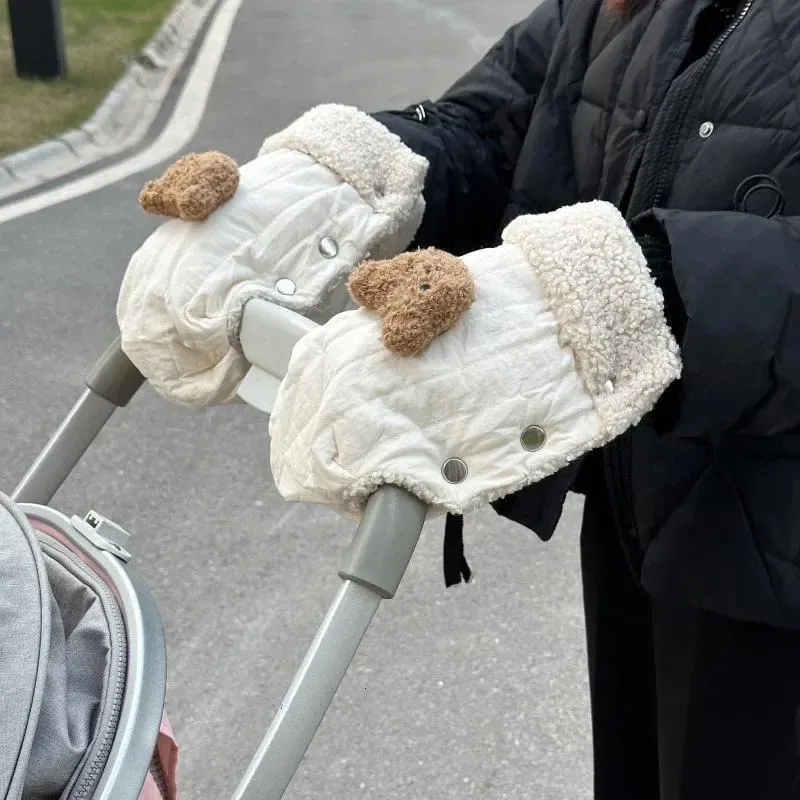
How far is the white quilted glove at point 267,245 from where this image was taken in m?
0.95

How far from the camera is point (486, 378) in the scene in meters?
0.72

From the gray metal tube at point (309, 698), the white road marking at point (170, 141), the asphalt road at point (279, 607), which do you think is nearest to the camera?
the gray metal tube at point (309, 698)

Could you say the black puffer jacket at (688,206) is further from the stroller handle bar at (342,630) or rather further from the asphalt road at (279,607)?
the asphalt road at (279,607)

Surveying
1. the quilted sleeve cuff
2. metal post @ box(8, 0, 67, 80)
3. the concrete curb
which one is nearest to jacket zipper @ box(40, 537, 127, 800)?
the quilted sleeve cuff

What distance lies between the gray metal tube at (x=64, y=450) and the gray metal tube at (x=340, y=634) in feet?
1.50

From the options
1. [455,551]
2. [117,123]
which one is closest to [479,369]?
[455,551]

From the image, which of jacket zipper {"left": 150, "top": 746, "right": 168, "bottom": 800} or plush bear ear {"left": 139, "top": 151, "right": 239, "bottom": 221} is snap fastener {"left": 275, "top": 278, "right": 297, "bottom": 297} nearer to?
plush bear ear {"left": 139, "top": 151, "right": 239, "bottom": 221}

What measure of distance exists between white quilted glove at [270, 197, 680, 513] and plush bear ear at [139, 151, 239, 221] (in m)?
0.28

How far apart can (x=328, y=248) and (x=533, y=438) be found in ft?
1.24

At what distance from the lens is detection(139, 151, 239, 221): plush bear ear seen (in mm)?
943

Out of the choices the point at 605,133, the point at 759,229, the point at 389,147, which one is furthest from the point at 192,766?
the point at 759,229

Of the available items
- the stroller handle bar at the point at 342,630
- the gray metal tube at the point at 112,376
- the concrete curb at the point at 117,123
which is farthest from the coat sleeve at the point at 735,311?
the concrete curb at the point at 117,123

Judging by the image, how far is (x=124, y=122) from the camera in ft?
16.5

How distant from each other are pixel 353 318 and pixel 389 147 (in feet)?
1.24
